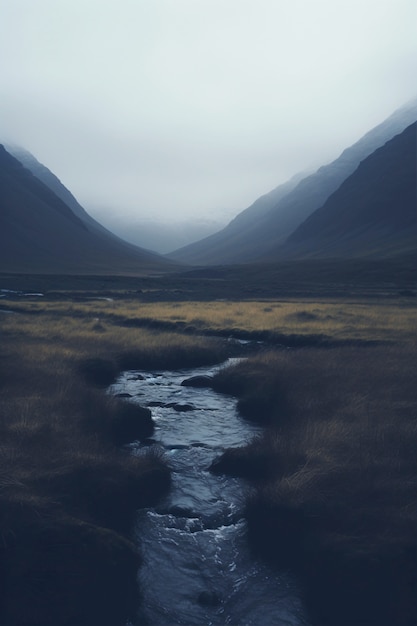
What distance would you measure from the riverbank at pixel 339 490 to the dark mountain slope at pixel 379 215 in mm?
123965

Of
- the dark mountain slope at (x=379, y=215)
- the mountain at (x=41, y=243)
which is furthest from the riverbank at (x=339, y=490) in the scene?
the dark mountain slope at (x=379, y=215)

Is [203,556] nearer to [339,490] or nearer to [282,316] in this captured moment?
[339,490]

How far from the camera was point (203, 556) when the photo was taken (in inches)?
445

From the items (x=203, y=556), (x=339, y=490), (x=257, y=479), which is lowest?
(x=203, y=556)

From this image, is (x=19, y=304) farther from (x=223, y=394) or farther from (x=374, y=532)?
(x=374, y=532)

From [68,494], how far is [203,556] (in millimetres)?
3199

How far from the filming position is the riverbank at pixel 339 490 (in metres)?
9.90

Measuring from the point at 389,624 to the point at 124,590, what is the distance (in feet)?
14.9

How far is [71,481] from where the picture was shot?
41.3ft

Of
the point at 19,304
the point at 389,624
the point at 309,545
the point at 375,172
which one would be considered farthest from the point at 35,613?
the point at 375,172

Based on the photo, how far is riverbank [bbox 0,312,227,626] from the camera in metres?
9.46

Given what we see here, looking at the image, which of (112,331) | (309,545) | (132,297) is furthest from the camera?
(132,297)

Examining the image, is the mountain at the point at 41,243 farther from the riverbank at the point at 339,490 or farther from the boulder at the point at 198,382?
the riverbank at the point at 339,490

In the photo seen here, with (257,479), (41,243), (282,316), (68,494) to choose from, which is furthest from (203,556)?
(41,243)
